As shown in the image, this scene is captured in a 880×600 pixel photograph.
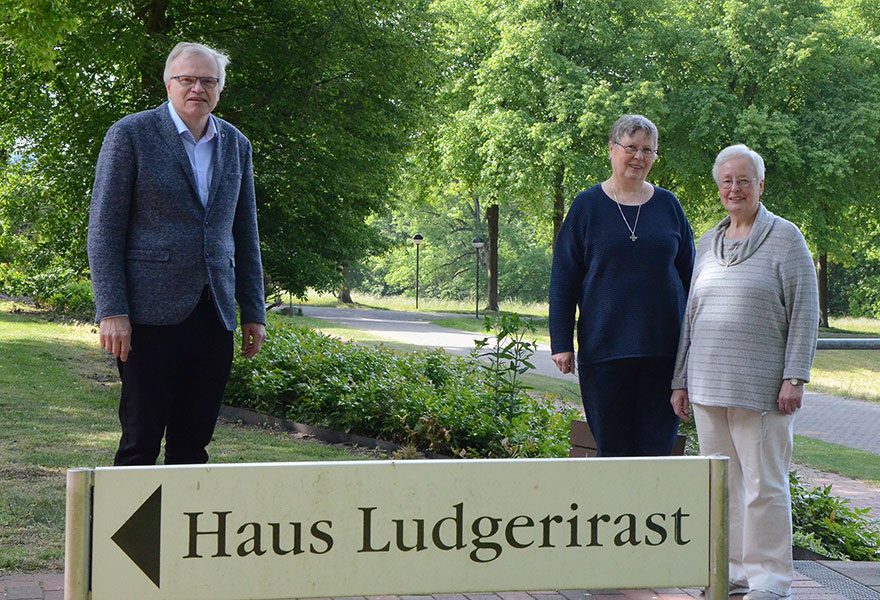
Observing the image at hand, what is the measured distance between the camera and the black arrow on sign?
2.11 m

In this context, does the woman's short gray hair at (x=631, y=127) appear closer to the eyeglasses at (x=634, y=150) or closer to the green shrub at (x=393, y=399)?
the eyeglasses at (x=634, y=150)

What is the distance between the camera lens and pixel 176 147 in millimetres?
3471

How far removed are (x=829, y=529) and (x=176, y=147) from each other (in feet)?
14.0

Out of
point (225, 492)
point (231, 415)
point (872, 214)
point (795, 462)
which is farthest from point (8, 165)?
point (872, 214)

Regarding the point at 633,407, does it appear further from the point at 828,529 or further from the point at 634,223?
the point at 828,529

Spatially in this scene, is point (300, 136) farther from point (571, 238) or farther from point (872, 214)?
point (872, 214)

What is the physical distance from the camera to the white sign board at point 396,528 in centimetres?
213

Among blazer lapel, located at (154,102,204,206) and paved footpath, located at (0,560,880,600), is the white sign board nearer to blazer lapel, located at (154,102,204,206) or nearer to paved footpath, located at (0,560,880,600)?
paved footpath, located at (0,560,880,600)

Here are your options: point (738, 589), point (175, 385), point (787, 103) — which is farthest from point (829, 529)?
point (787, 103)

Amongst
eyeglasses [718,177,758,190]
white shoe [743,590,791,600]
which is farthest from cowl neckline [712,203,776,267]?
white shoe [743,590,791,600]

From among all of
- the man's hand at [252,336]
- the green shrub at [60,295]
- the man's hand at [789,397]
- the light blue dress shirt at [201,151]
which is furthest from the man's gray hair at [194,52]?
the green shrub at [60,295]

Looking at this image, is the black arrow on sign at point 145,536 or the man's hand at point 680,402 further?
the man's hand at point 680,402

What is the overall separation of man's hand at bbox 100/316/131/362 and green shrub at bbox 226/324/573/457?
12.3ft

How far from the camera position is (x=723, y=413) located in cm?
406
